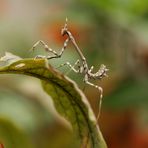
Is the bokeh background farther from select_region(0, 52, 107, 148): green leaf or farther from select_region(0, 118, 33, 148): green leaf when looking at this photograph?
select_region(0, 52, 107, 148): green leaf

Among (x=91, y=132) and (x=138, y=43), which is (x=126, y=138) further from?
(x=91, y=132)

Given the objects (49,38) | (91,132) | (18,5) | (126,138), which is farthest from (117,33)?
(18,5)

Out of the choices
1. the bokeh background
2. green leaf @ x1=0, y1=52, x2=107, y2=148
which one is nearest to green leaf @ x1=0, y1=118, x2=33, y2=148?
green leaf @ x1=0, y1=52, x2=107, y2=148

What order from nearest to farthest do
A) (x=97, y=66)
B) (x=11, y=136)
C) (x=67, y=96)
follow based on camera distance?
(x=67, y=96)
(x=11, y=136)
(x=97, y=66)

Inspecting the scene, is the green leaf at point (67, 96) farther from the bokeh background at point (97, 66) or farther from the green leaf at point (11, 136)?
the bokeh background at point (97, 66)

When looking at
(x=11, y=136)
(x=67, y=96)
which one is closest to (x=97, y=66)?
(x=11, y=136)

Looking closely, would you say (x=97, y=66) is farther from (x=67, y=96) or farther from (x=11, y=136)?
(x=67, y=96)

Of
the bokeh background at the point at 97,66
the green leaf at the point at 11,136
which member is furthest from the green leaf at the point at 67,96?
the bokeh background at the point at 97,66

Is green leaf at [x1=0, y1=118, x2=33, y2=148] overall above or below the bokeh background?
below
